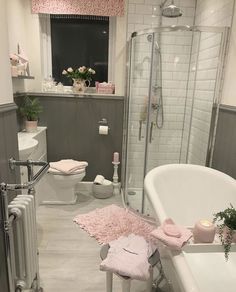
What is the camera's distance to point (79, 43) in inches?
123

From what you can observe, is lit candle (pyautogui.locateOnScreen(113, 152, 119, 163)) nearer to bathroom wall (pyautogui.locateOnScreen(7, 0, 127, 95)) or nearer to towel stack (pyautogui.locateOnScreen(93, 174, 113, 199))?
towel stack (pyautogui.locateOnScreen(93, 174, 113, 199))

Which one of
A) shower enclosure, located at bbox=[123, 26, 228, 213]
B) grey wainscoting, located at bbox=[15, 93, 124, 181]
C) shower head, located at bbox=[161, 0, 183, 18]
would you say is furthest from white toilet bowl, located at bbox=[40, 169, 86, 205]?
shower head, located at bbox=[161, 0, 183, 18]

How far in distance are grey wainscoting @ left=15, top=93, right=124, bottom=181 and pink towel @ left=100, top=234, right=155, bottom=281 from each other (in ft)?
5.70

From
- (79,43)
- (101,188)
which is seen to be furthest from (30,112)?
(101,188)

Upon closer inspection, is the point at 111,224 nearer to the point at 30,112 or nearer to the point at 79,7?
the point at 30,112

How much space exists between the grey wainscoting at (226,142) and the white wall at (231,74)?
0.27ft

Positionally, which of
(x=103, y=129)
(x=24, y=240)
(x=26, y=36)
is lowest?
(x=24, y=240)

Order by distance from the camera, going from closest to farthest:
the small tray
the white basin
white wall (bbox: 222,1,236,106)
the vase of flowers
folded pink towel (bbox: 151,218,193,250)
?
folded pink towel (bbox: 151,218,193,250) < the small tray < the white basin < white wall (bbox: 222,1,236,106) < the vase of flowers

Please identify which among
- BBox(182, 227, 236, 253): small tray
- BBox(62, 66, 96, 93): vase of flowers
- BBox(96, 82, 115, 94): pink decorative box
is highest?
BBox(62, 66, 96, 93): vase of flowers

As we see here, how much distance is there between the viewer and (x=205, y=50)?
2.65 m

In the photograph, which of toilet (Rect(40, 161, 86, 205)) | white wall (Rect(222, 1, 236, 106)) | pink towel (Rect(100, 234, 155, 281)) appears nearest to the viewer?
pink towel (Rect(100, 234, 155, 281))

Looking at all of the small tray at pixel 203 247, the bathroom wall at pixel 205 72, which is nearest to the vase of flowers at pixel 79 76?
the bathroom wall at pixel 205 72

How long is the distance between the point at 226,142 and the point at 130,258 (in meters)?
1.37

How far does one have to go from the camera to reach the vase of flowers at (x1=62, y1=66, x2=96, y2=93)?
9.65ft
